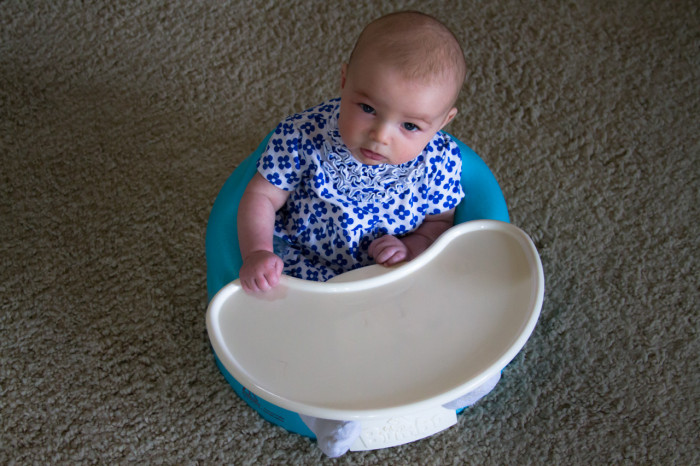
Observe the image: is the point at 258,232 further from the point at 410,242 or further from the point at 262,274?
the point at 410,242

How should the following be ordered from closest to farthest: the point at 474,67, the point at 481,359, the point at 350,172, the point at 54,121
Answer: the point at 481,359 < the point at 350,172 < the point at 54,121 < the point at 474,67

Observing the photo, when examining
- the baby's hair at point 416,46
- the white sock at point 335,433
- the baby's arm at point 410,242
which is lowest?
the white sock at point 335,433

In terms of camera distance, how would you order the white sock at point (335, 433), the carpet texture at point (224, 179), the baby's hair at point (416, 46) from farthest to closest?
the carpet texture at point (224, 179), the white sock at point (335, 433), the baby's hair at point (416, 46)

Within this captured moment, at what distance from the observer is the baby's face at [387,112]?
0.69 metres

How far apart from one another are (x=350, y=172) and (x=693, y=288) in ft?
1.98

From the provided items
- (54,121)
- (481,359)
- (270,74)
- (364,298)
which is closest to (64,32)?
(54,121)

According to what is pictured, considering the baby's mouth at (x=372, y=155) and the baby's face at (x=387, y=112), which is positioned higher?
the baby's face at (x=387, y=112)

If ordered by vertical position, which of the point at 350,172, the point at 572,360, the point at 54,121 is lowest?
the point at 572,360

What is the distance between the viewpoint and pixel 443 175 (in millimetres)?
881

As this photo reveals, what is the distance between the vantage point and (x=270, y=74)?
127cm

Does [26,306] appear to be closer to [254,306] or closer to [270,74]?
[254,306]

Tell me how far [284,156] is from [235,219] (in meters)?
0.12

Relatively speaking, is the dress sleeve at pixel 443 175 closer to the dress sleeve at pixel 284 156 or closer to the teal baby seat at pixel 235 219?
the teal baby seat at pixel 235 219

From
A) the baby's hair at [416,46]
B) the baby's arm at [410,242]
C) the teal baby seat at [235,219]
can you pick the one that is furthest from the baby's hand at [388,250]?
the baby's hair at [416,46]
